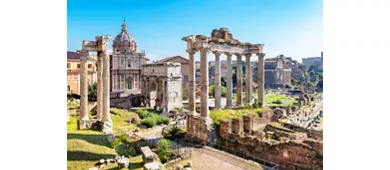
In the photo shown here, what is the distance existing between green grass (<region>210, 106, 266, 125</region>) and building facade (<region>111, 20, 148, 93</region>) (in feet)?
47.5

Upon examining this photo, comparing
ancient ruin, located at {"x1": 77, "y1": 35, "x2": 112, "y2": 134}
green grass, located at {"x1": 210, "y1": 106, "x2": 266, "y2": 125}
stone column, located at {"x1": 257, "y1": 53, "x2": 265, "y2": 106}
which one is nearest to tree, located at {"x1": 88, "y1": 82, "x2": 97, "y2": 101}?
ancient ruin, located at {"x1": 77, "y1": 35, "x2": 112, "y2": 134}

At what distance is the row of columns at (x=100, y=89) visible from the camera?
837cm

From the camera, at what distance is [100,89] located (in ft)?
28.6

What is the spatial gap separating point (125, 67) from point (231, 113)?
50.8 ft

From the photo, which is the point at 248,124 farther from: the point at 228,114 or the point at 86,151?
the point at 86,151

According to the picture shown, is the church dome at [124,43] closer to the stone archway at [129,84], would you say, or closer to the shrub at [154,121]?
the stone archway at [129,84]

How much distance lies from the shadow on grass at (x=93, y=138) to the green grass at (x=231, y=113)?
11.3 feet

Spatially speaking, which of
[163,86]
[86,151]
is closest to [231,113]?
[86,151]

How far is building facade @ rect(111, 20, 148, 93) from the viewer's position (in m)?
22.4

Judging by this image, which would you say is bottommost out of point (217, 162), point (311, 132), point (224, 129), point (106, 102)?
point (217, 162)

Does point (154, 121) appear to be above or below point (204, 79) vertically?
below

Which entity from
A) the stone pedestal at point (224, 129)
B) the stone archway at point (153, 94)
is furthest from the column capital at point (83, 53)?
the stone archway at point (153, 94)

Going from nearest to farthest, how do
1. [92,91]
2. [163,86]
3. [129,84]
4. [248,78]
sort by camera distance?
[248,78], [92,91], [163,86], [129,84]

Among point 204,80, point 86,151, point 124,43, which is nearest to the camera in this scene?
point 86,151
